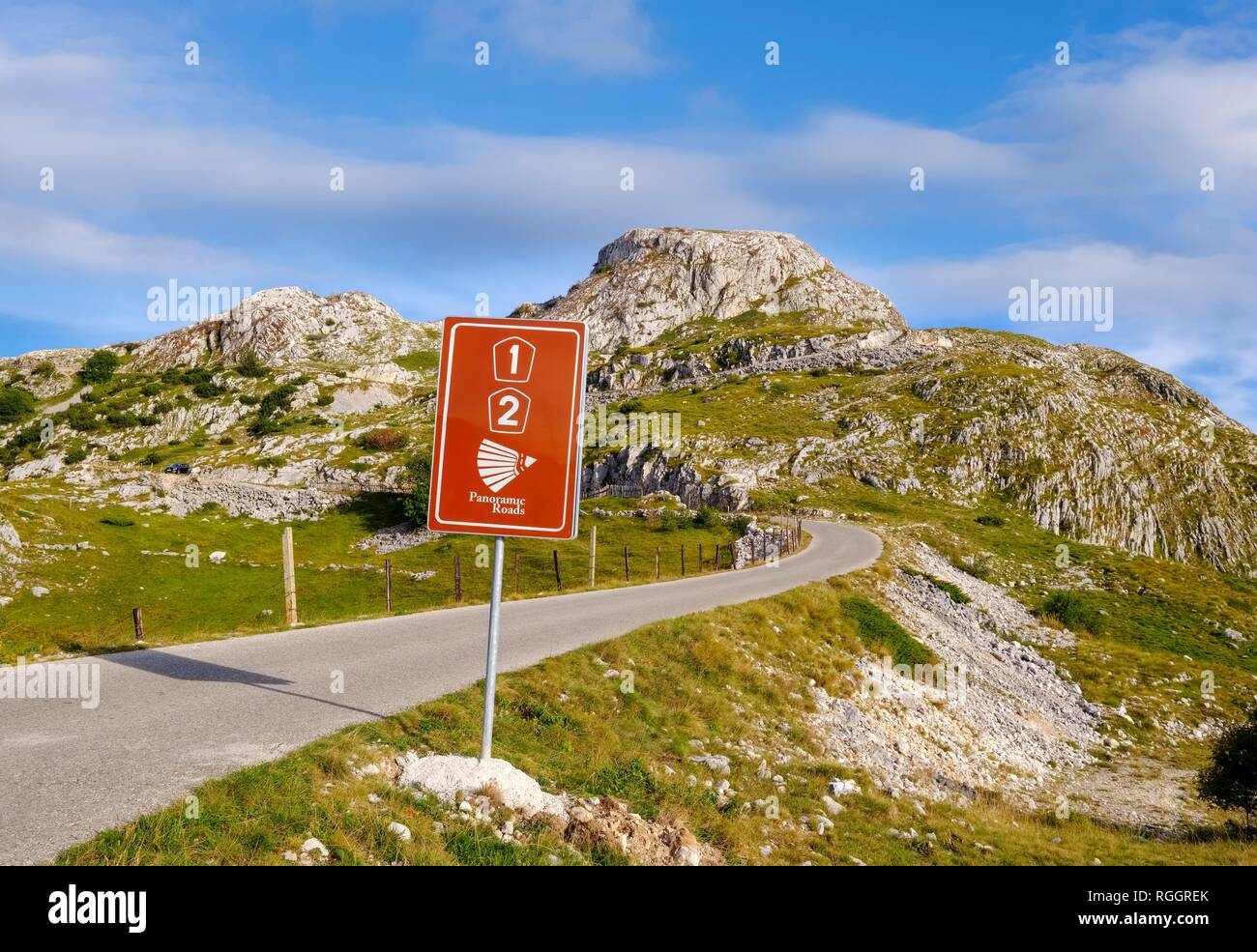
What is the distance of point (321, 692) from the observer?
37.0 ft

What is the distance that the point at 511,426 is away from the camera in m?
8.63

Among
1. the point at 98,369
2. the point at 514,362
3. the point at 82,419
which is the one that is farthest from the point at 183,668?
the point at 98,369

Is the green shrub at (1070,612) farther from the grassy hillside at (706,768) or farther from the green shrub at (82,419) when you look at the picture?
the green shrub at (82,419)

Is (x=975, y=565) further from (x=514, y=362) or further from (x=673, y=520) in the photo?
(x=514, y=362)

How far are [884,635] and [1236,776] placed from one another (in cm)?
1086

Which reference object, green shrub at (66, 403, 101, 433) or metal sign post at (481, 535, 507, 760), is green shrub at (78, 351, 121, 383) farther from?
metal sign post at (481, 535, 507, 760)

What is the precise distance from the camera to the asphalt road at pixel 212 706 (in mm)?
6500

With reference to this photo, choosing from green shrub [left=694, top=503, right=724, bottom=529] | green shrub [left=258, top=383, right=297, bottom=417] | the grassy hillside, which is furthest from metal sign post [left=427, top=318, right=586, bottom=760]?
green shrub [left=258, top=383, right=297, bottom=417]

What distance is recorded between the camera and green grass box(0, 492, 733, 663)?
3491cm

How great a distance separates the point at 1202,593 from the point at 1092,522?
25.5 metres

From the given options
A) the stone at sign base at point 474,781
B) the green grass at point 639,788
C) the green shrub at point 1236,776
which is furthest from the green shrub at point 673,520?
the stone at sign base at point 474,781

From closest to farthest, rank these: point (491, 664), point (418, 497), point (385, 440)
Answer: point (491, 664) < point (418, 497) < point (385, 440)

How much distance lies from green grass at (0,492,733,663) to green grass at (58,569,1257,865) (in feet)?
41.4
